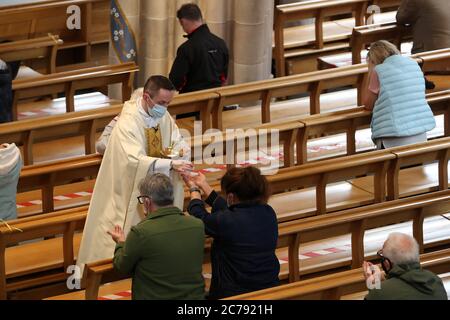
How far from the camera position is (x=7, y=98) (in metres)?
8.30

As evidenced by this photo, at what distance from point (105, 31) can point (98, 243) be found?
15.7ft

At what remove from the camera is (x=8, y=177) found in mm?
6828

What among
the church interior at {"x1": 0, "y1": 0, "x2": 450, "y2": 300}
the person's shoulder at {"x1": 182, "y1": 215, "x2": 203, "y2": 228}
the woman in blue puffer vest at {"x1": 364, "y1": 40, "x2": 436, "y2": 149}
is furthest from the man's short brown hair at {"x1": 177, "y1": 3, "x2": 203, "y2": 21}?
the person's shoulder at {"x1": 182, "y1": 215, "x2": 203, "y2": 228}

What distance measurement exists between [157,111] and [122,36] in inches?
129

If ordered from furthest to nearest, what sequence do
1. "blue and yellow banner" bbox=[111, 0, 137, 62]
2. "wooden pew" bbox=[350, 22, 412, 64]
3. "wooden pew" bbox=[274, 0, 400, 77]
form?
"wooden pew" bbox=[274, 0, 400, 77], "wooden pew" bbox=[350, 22, 412, 64], "blue and yellow banner" bbox=[111, 0, 137, 62]

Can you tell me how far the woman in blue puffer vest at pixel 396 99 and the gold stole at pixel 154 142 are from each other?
1.84 m

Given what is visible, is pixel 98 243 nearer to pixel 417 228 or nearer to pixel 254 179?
pixel 254 179

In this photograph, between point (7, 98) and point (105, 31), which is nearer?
point (7, 98)

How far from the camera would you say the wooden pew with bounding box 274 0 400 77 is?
10594 mm

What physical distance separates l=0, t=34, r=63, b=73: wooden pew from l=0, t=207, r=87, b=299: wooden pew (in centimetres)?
272

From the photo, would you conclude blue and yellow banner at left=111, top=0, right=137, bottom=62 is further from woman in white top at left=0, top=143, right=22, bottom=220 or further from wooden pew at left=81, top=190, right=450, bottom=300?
wooden pew at left=81, top=190, right=450, bottom=300
